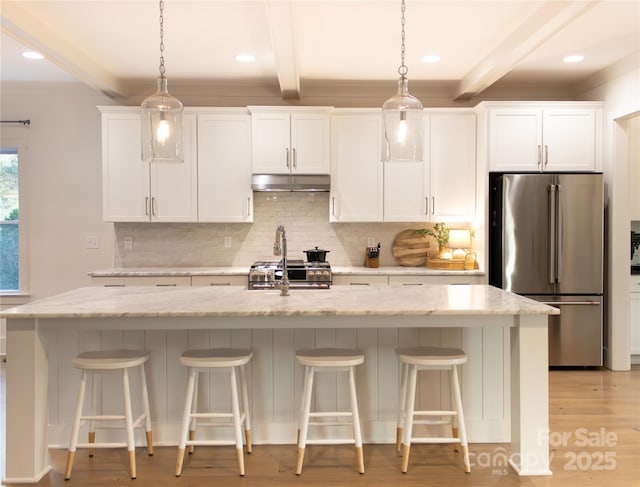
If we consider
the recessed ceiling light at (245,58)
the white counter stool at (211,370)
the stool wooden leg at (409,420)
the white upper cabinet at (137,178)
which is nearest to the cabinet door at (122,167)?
the white upper cabinet at (137,178)

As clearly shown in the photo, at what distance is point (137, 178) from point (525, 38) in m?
3.45

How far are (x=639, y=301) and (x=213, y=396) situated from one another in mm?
4224

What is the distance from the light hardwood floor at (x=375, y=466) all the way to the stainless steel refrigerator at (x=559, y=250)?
5.25 feet

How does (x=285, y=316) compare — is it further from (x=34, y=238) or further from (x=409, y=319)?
(x=34, y=238)

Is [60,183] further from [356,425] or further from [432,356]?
[432,356]

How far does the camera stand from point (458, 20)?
3.91m

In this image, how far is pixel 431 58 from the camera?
15.7 ft

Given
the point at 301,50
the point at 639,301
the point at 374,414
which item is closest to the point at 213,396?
the point at 374,414

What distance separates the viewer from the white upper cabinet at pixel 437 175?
544cm

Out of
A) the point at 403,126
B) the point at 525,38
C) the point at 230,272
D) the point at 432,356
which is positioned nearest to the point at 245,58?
the point at 230,272

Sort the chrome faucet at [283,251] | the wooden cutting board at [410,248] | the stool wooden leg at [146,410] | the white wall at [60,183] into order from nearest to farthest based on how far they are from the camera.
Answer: the stool wooden leg at [146,410] → the chrome faucet at [283,251] → the white wall at [60,183] → the wooden cutting board at [410,248]

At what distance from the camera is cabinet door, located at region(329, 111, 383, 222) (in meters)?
5.42

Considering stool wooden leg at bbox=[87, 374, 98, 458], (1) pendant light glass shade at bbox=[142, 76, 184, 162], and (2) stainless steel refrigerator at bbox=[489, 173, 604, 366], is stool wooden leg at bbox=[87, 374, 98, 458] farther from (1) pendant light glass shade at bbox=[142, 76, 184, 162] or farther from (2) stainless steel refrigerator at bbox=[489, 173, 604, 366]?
(2) stainless steel refrigerator at bbox=[489, 173, 604, 366]

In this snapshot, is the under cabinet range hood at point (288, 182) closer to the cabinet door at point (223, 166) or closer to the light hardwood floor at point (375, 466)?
the cabinet door at point (223, 166)
